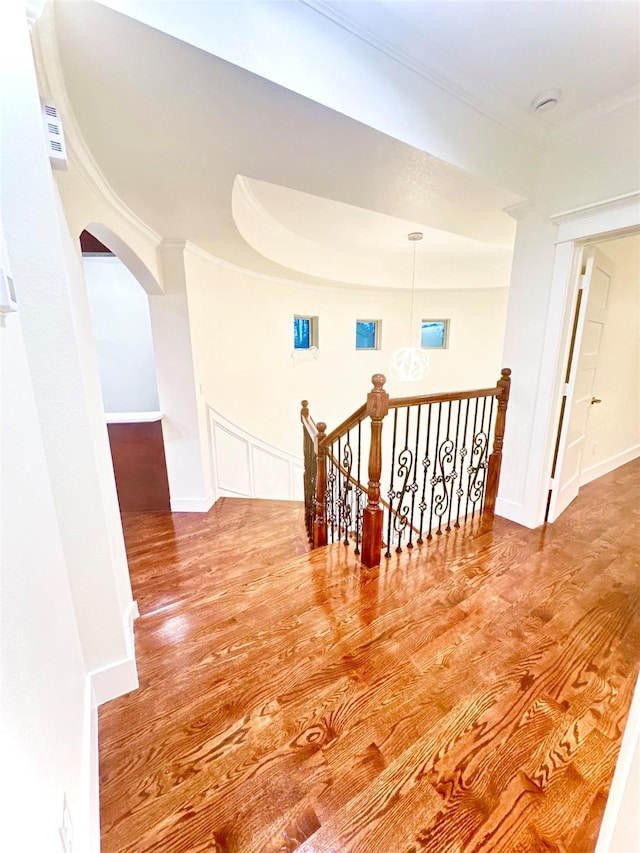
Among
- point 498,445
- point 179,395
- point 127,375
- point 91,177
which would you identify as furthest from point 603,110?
point 127,375

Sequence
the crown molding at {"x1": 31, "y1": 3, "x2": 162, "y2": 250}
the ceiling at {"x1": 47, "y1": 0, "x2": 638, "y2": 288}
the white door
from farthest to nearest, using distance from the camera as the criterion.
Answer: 1. the white door
2. the ceiling at {"x1": 47, "y1": 0, "x2": 638, "y2": 288}
3. the crown molding at {"x1": 31, "y1": 3, "x2": 162, "y2": 250}

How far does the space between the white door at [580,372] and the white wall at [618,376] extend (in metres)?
0.26

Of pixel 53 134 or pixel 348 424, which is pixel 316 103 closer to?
pixel 53 134

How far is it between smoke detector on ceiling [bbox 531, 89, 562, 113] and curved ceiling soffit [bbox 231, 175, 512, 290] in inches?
61.7

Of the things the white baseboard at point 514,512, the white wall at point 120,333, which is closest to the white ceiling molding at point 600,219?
the white baseboard at point 514,512

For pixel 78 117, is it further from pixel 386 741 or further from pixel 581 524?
pixel 581 524


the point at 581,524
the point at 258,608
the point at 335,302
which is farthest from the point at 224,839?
the point at 335,302

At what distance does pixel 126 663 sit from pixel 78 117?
2.31 m

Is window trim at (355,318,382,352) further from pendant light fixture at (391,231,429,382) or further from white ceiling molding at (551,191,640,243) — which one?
white ceiling molding at (551,191,640,243)

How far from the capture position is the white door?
2.23 m

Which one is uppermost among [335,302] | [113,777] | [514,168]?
[514,168]

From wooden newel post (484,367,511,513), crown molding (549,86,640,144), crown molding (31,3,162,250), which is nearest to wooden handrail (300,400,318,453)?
wooden newel post (484,367,511,513)

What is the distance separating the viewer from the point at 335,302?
5.29 metres

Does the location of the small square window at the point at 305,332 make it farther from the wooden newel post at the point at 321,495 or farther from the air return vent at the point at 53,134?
the air return vent at the point at 53,134
